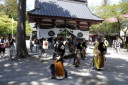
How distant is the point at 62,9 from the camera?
16.8 metres

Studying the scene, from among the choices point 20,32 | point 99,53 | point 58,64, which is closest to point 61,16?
point 20,32

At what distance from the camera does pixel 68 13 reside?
1628 cm

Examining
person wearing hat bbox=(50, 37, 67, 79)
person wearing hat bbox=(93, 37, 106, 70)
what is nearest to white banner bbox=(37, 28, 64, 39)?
person wearing hat bbox=(93, 37, 106, 70)

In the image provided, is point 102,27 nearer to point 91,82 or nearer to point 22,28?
point 22,28

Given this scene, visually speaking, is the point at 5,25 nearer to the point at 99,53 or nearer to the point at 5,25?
the point at 5,25

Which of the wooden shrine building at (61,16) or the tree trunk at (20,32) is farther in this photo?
the wooden shrine building at (61,16)

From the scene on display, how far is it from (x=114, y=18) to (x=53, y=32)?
1273cm

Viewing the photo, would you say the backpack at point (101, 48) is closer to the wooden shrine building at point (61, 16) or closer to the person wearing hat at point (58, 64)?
the person wearing hat at point (58, 64)

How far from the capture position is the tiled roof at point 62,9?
15.1 meters

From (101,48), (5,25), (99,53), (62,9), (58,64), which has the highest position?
(62,9)

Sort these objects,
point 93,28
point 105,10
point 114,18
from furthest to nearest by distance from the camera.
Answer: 1. point 93,28
2. point 105,10
3. point 114,18

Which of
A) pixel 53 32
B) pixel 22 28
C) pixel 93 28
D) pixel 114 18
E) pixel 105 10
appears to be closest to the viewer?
pixel 22 28

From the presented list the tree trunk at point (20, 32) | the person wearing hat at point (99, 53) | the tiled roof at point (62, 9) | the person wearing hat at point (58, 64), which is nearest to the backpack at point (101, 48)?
the person wearing hat at point (99, 53)

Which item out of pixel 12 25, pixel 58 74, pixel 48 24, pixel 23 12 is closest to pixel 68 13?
pixel 48 24
